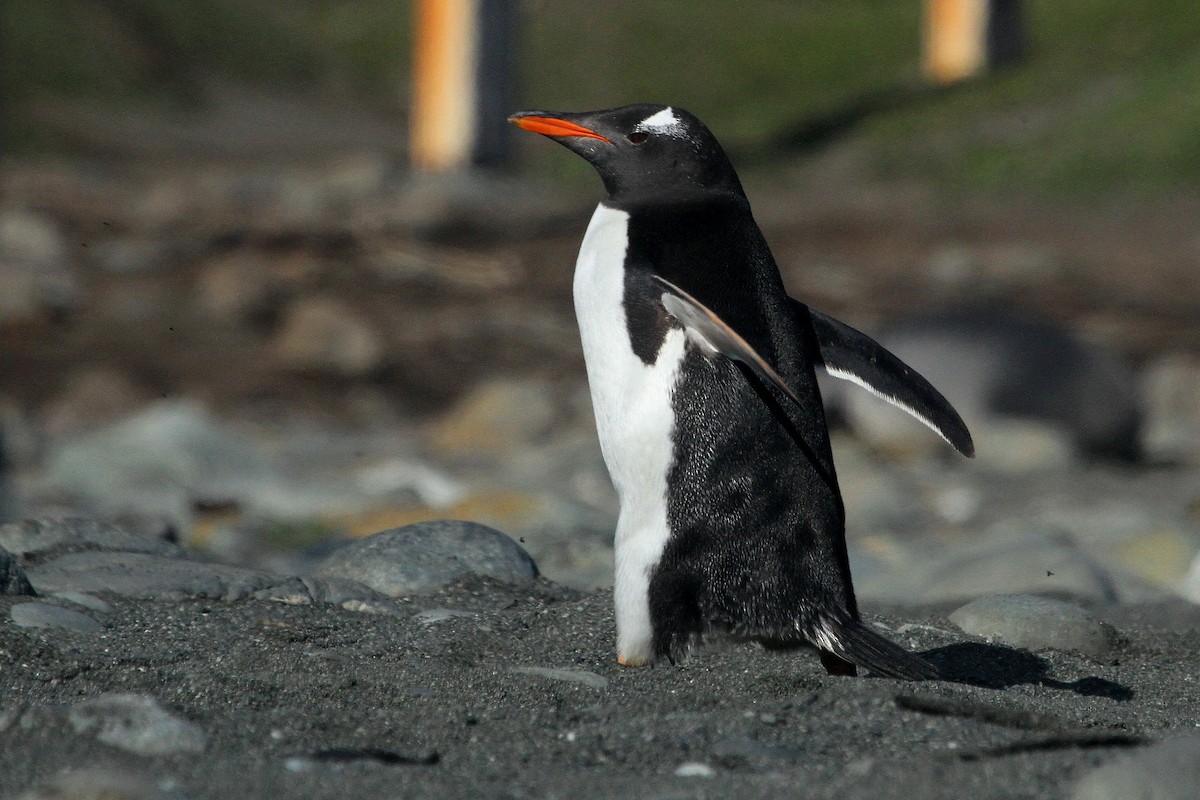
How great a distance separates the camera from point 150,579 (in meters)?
3.90

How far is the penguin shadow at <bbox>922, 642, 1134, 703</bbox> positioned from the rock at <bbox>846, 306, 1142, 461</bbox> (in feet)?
14.5

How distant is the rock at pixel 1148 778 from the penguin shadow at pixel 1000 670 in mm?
989

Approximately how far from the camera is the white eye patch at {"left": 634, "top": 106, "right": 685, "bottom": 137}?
347cm

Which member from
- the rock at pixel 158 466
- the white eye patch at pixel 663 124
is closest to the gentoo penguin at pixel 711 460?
the white eye patch at pixel 663 124

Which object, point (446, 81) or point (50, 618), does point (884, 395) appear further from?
point (446, 81)

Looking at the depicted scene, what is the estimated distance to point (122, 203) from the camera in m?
13.4

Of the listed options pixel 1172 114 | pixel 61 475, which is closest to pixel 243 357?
pixel 61 475

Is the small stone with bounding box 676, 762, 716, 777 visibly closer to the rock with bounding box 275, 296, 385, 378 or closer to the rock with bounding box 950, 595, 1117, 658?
the rock with bounding box 950, 595, 1117, 658

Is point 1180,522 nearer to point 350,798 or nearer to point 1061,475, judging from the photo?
point 1061,475

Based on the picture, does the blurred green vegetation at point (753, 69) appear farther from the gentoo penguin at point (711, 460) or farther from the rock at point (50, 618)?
the rock at point (50, 618)

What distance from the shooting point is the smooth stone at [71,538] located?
13.9 ft

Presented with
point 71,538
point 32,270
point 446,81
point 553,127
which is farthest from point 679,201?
point 446,81

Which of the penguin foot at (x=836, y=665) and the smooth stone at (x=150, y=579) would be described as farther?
the smooth stone at (x=150, y=579)

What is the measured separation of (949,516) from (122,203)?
8.72 metres
